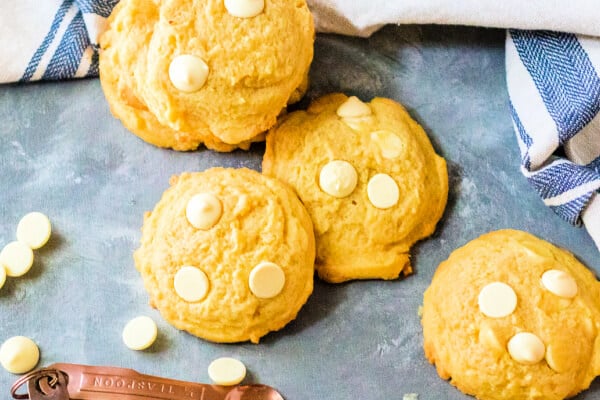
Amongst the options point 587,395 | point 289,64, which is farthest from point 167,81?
point 587,395

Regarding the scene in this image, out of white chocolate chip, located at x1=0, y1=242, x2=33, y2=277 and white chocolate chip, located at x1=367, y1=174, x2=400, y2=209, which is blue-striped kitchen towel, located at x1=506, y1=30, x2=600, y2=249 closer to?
white chocolate chip, located at x1=367, y1=174, x2=400, y2=209

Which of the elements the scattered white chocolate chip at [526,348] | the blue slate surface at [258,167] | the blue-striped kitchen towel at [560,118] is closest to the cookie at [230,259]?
the blue slate surface at [258,167]

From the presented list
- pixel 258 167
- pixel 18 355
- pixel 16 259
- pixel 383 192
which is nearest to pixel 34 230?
pixel 16 259

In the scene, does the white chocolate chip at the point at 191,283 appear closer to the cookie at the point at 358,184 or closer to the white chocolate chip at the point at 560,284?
the cookie at the point at 358,184

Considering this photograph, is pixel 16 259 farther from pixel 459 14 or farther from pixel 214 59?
pixel 459 14

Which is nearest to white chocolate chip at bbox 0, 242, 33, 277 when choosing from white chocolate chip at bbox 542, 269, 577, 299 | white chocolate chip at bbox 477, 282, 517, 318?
white chocolate chip at bbox 477, 282, 517, 318

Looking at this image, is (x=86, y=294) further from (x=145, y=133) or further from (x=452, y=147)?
(x=452, y=147)
